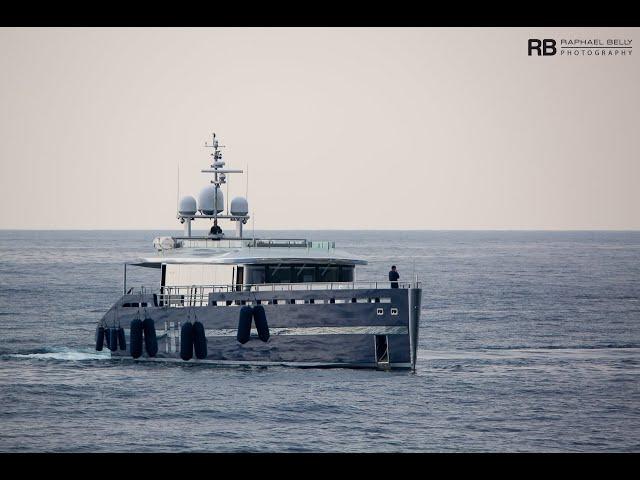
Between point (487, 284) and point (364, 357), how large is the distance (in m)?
60.3

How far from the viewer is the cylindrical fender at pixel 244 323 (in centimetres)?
4359

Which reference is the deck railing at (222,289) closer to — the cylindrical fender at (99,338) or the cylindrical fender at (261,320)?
the cylindrical fender at (261,320)

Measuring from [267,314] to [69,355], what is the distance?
12.0m

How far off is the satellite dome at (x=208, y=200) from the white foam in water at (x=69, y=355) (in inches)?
346

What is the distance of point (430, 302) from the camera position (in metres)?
82.8

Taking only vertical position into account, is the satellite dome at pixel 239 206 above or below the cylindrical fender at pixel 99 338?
above

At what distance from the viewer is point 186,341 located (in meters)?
45.4

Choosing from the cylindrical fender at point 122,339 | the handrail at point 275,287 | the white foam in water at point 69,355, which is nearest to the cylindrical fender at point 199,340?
the handrail at point 275,287

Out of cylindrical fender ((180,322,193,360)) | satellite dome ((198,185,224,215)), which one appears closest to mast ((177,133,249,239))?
satellite dome ((198,185,224,215))

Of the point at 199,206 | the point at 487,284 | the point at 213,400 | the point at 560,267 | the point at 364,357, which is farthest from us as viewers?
the point at 560,267

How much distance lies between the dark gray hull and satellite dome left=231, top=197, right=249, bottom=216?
501 inches
